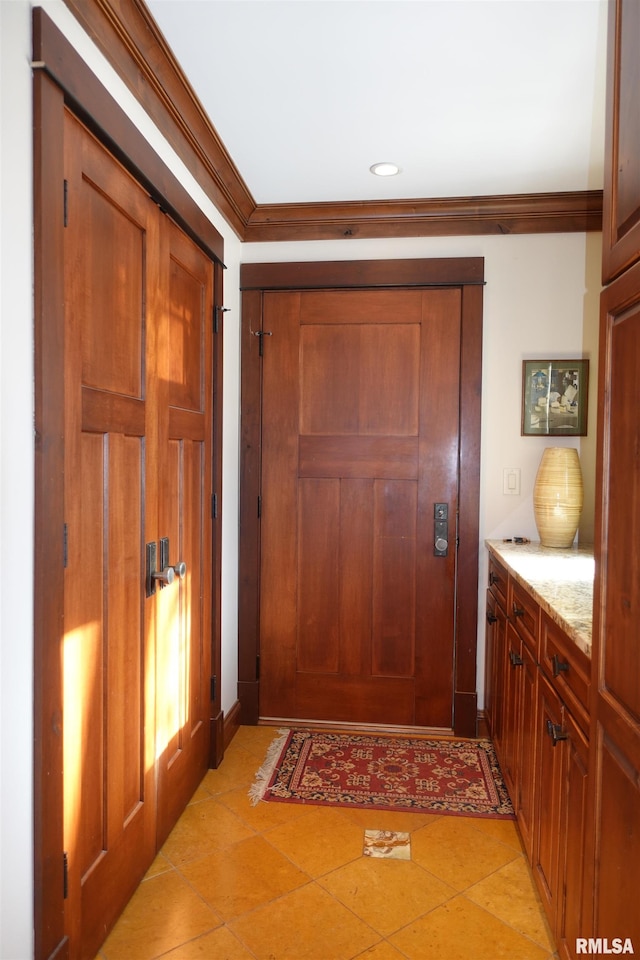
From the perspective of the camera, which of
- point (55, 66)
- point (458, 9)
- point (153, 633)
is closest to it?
point (55, 66)

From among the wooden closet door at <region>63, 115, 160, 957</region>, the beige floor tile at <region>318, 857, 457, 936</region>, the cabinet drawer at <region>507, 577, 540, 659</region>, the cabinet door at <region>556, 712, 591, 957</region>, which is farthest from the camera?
the cabinet drawer at <region>507, 577, 540, 659</region>

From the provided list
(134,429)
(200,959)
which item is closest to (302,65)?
(134,429)

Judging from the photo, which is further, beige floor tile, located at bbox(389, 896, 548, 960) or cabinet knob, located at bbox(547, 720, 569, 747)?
beige floor tile, located at bbox(389, 896, 548, 960)

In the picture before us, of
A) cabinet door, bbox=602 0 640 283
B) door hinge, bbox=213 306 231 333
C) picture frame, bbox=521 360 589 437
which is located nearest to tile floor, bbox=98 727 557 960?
picture frame, bbox=521 360 589 437

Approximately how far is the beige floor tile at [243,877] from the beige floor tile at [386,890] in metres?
0.13

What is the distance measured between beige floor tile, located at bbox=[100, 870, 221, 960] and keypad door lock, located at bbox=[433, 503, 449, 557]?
5.67 feet

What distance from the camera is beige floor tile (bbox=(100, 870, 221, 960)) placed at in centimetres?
173

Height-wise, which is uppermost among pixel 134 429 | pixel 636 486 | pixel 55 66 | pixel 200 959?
pixel 55 66

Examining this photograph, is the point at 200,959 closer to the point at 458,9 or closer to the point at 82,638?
the point at 82,638

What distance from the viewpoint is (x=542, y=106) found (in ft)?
7.13

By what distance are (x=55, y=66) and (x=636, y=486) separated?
1.46m

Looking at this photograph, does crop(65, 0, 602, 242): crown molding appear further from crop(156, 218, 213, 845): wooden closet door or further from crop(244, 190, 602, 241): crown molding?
crop(156, 218, 213, 845): wooden closet door

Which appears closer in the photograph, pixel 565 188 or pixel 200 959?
pixel 200 959

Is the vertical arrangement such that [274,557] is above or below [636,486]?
below
